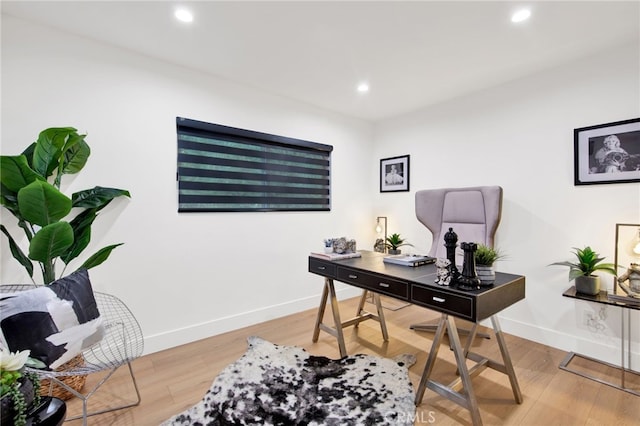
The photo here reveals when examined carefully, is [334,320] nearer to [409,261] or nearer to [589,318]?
[409,261]

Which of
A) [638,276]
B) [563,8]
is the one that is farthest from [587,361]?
[563,8]

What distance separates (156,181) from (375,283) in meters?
2.00

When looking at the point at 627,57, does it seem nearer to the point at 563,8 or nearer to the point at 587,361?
the point at 563,8

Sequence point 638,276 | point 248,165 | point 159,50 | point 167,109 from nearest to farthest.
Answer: point 638,276
point 159,50
point 167,109
point 248,165

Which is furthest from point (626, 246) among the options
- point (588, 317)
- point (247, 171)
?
point (247, 171)

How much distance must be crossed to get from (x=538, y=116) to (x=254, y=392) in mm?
3257

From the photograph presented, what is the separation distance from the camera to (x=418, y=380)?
2062mm

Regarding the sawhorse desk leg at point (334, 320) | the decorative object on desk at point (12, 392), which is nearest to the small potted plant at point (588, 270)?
the sawhorse desk leg at point (334, 320)

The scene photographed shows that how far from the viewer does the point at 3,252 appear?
76.4 inches

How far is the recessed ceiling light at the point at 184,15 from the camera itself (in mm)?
1893

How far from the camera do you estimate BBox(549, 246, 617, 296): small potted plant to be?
2.18 metres

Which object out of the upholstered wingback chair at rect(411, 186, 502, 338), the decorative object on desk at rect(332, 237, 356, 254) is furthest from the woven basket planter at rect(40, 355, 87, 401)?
the upholstered wingback chair at rect(411, 186, 502, 338)

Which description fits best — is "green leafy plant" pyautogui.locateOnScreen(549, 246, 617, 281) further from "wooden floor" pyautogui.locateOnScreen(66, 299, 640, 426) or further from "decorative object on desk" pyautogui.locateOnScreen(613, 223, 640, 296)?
"wooden floor" pyautogui.locateOnScreen(66, 299, 640, 426)

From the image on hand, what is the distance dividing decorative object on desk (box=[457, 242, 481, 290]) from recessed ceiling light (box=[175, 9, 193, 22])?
89.1 inches
